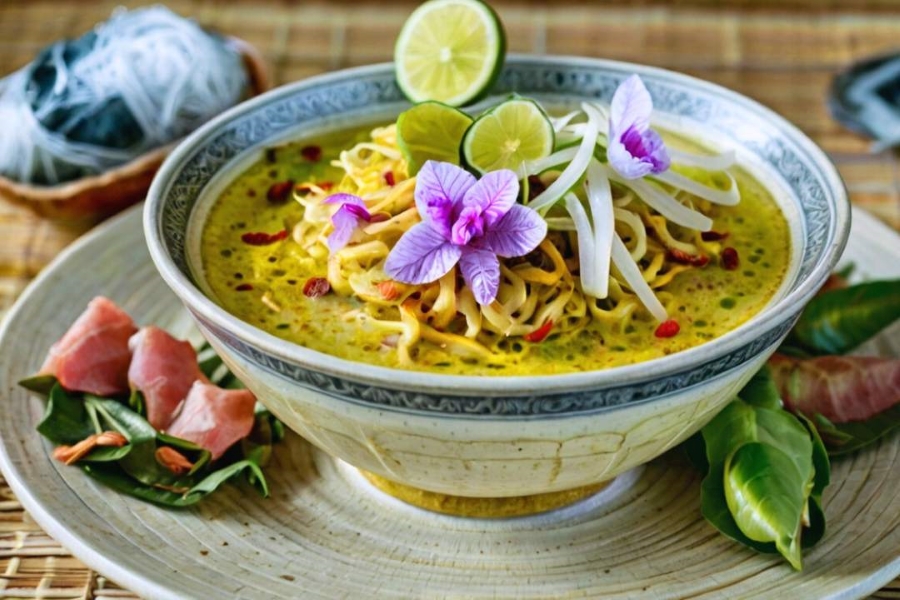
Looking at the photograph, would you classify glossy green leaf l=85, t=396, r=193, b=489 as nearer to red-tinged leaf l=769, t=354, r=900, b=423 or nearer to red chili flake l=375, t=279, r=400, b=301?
red chili flake l=375, t=279, r=400, b=301

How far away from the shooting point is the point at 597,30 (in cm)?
476

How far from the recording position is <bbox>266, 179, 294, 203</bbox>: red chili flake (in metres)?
2.59

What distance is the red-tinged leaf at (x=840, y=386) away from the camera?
2.46 meters

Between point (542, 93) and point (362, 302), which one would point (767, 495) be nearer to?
point (362, 302)

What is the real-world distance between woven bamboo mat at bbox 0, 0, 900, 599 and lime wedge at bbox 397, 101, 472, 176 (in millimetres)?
2049

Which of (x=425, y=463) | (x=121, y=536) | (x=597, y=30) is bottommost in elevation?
(x=597, y=30)

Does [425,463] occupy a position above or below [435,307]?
below

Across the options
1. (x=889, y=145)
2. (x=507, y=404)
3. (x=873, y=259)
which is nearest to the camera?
(x=507, y=404)

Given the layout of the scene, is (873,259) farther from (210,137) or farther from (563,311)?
(210,137)

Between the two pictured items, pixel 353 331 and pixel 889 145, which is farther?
pixel 889 145

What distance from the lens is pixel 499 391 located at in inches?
71.9

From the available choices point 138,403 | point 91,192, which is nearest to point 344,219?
point 138,403


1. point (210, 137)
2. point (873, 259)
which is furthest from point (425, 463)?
point (873, 259)

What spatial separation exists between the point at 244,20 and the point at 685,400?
11.1ft
